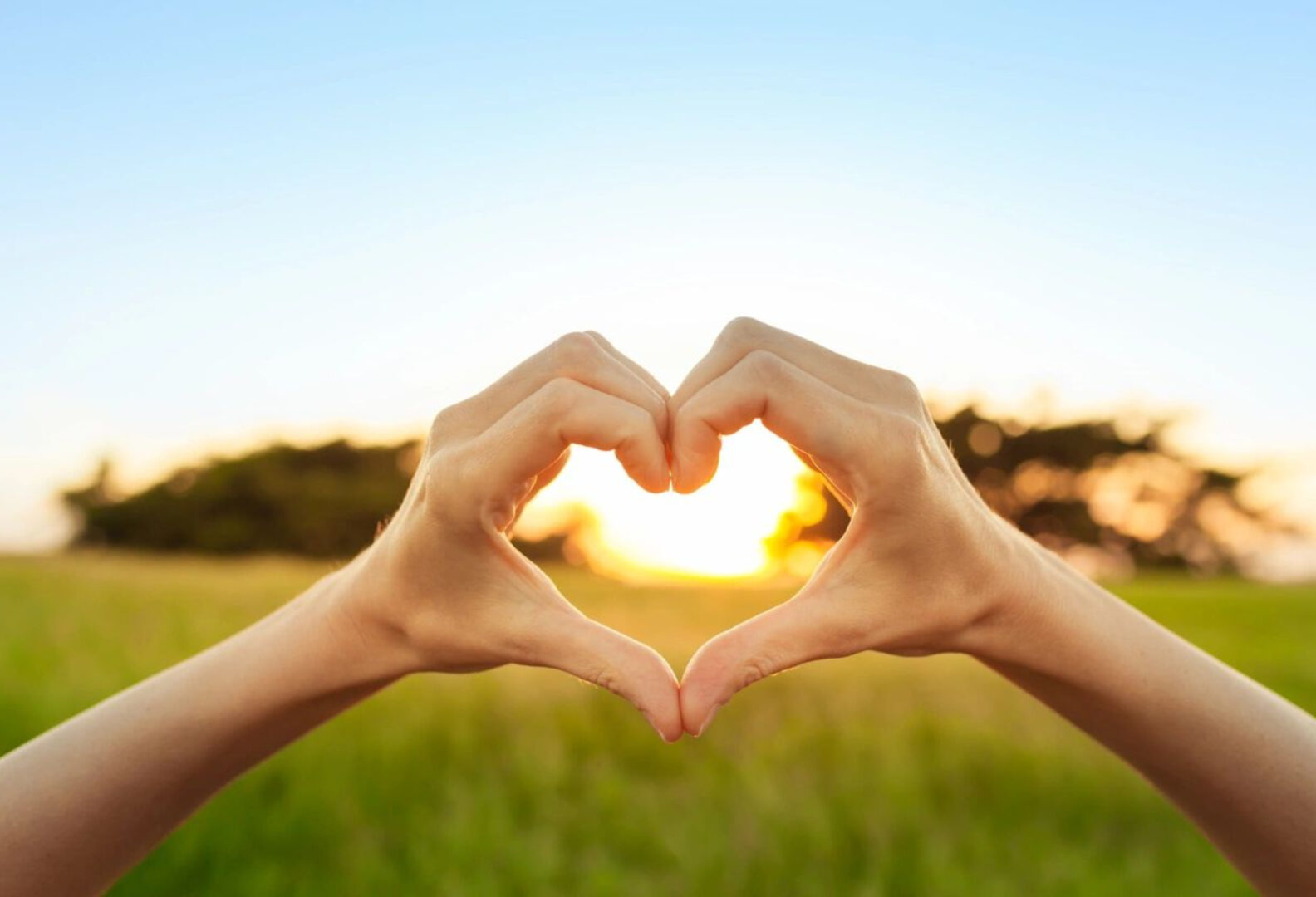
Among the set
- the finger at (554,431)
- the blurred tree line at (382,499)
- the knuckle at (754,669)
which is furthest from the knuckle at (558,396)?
the blurred tree line at (382,499)

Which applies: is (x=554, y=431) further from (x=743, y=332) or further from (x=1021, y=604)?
(x=1021, y=604)

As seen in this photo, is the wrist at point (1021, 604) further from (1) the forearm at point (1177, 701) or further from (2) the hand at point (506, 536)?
(2) the hand at point (506, 536)

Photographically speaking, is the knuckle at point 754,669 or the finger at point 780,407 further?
the knuckle at point 754,669

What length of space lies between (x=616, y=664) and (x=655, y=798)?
11.4 feet

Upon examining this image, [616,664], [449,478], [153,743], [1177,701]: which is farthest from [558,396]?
[1177,701]

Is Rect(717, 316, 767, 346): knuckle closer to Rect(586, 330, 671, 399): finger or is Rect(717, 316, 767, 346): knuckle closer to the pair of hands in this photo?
the pair of hands

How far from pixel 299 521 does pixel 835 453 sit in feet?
120

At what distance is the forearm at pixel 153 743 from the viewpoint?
5.14 feet

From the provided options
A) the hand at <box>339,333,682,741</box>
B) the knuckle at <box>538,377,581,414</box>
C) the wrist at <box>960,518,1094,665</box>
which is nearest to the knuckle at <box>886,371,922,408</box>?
the wrist at <box>960,518,1094,665</box>

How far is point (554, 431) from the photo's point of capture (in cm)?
140

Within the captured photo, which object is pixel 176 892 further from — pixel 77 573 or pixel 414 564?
pixel 77 573

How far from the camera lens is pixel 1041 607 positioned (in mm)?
1521

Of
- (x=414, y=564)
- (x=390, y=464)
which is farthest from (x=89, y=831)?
(x=390, y=464)

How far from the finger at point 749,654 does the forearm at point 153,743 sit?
517 mm
